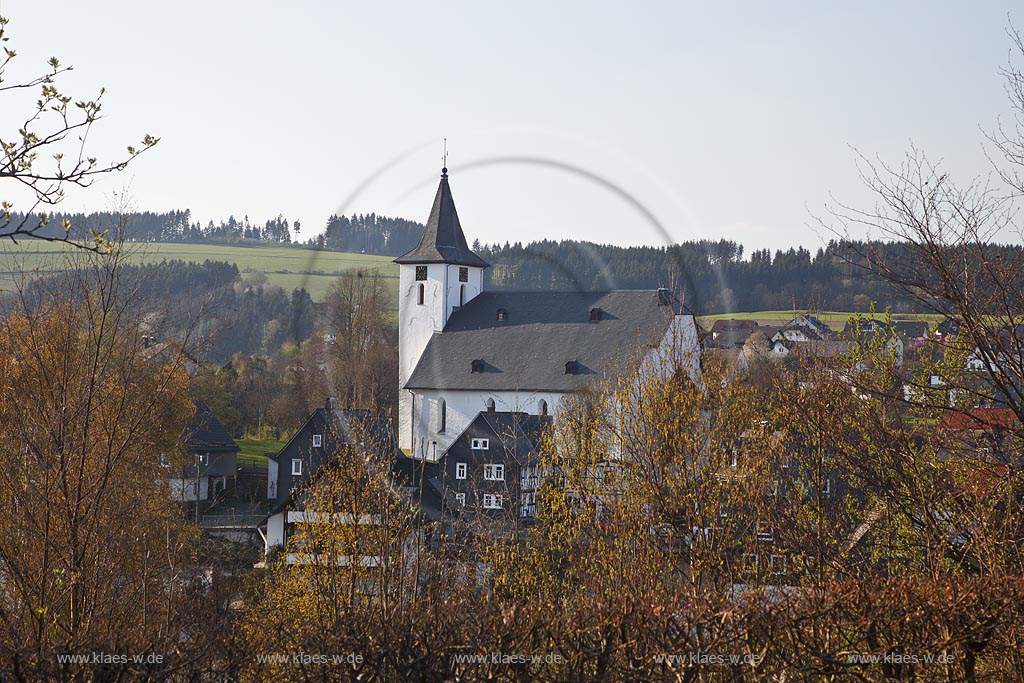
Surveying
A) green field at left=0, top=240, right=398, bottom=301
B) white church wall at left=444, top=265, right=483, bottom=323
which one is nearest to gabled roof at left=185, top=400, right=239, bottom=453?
white church wall at left=444, top=265, right=483, bottom=323

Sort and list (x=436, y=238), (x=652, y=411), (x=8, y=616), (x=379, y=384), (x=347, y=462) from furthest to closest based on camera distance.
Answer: (x=379, y=384) → (x=436, y=238) → (x=347, y=462) → (x=652, y=411) → (x=8, y=616)

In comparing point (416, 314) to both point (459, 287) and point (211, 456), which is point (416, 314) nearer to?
point (459, 287)

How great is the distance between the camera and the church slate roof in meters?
45.7

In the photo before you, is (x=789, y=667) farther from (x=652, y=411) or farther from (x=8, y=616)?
(x=652, y=411)

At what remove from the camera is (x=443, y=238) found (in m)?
52.2

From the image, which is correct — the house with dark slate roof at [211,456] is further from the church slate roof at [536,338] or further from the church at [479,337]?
the church slate roof at [536,338]

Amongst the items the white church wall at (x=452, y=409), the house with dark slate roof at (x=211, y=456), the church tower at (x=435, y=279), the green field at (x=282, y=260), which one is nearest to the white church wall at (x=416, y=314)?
the church tower at (x=435, y=279)

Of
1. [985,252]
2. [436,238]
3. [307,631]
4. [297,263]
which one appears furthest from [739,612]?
[297,263]

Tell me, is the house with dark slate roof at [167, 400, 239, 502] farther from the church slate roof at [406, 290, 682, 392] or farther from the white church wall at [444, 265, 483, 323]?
the white church wall at [444, 265, 483, 323]

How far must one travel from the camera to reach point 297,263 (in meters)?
106

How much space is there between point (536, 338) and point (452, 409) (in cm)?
536

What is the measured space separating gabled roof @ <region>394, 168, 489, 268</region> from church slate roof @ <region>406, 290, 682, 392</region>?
2.66 m

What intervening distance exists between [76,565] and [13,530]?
3933 millimetres

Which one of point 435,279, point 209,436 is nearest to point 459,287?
point 435,279
